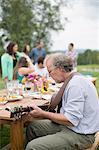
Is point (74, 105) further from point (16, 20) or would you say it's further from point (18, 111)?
point (16, 20)

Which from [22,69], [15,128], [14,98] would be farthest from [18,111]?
[22,69]

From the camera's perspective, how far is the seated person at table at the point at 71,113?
7.31 ft

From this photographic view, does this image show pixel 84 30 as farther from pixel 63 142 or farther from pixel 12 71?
pixel 63 142

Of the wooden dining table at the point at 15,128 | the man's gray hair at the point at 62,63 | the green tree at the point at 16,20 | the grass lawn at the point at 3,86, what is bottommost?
the grass lawn at the point at 3,86

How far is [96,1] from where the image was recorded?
11062mm

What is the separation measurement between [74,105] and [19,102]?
0.78 meters

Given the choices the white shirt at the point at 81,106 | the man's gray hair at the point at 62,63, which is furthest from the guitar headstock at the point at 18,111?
the man's gray hair at the point at 62,63

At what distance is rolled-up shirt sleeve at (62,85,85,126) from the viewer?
222 cm

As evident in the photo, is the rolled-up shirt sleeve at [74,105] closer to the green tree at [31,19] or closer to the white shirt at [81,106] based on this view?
the white shirt at [81,106]

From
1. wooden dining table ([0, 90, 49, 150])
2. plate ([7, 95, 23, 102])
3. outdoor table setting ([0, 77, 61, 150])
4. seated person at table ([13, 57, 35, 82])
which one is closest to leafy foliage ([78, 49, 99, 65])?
seated person at table ([13, 57, 35, 82])

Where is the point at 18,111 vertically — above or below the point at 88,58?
above

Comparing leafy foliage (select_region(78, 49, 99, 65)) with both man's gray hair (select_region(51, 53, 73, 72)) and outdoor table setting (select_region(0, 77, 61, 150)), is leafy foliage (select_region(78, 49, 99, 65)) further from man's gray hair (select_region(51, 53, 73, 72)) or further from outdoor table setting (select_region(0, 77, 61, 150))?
man's gray hair (select_region(51, 53, 73, 72))

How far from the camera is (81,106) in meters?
2.23

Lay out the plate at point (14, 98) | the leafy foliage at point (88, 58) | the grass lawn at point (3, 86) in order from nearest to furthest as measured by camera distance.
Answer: the plate at point (14, 98), the grass lawn at point (3, 86), the leafy foliage at point (88, 58)
